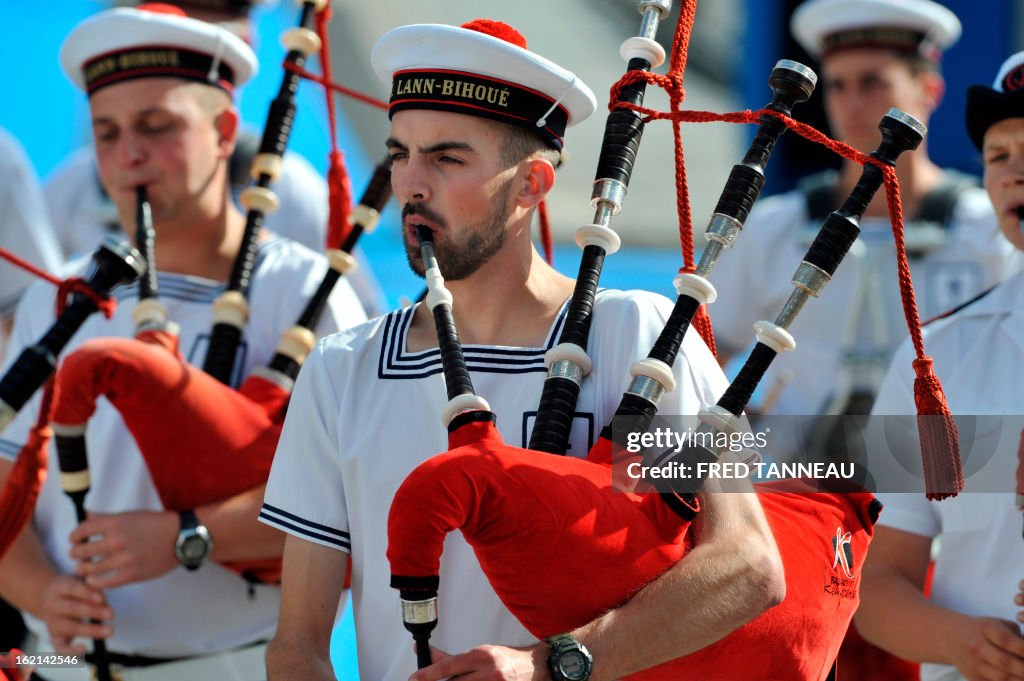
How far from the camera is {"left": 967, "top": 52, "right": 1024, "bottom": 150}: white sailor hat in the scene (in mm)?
2859

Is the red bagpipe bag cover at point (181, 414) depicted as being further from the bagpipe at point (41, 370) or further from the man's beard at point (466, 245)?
the man's beard at point (466, 245)

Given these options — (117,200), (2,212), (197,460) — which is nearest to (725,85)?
(2,212)

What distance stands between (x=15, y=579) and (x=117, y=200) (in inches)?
34.0

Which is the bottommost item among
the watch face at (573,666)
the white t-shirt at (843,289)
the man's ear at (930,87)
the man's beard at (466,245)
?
the watch face at (573,666)

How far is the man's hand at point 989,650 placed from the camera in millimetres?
2568

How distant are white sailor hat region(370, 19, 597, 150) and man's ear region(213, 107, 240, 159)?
1.13 m

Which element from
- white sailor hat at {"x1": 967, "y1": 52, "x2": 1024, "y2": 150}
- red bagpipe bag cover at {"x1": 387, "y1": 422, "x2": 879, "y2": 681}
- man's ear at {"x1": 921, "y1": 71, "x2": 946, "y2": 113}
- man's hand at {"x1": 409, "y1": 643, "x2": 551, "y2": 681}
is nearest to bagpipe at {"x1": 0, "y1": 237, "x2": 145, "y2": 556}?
red bagpipe bag cover at {"x1": 387, "y1": 422, "x2": 879, "y2": 681}

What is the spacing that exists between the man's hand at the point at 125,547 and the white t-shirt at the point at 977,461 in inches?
56.0

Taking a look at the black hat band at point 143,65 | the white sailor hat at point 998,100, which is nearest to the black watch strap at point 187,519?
the black hat band at point 143,65

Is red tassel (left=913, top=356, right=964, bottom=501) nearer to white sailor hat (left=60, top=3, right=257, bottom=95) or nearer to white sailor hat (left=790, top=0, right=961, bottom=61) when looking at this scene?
white sailor hat (left=60, top=3, right=257, bottom=95)

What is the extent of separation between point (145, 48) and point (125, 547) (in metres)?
1.12

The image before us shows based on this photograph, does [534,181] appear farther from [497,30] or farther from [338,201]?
[338,201]

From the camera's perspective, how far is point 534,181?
246 centimetres

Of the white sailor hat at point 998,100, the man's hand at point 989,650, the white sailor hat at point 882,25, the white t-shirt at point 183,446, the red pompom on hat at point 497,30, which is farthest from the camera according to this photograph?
the white sailor hat at point 882,25
